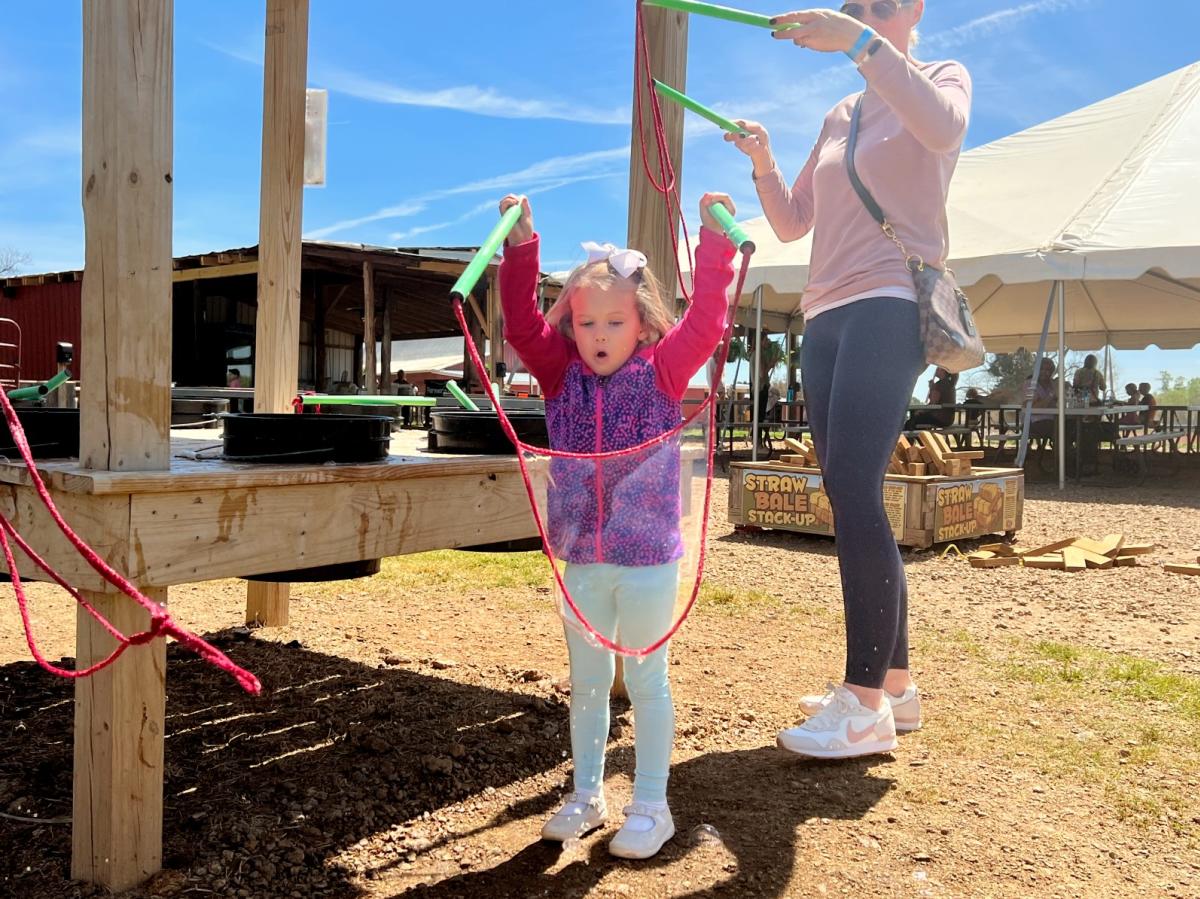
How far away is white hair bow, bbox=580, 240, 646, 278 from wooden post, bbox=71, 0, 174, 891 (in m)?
0.89

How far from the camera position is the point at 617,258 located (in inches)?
81.7

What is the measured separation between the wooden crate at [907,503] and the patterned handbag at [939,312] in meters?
3.66

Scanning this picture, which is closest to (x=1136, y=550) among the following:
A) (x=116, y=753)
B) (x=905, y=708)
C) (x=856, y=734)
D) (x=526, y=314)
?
(x=905, y=708)

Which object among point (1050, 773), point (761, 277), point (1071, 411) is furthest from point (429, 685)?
point (1071, 411)

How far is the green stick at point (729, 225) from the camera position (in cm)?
181

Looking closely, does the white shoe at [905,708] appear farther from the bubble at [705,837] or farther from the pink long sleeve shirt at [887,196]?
the pink long sleeve shirt at [887,196]

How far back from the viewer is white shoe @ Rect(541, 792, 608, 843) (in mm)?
2094

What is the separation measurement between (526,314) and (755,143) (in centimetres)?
103

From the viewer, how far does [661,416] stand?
84.5 inches

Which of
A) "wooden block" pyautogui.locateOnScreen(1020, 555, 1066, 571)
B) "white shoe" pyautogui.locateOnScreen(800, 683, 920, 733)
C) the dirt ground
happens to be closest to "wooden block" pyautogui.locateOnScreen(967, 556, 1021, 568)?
"wooden block" pyautogui.locateOnScreen(1020, 555, 1066, 571)

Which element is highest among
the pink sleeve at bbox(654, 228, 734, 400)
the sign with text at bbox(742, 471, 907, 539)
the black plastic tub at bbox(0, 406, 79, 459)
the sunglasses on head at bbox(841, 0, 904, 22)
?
the sunglasses on head at bbox(841, 0, 904, 22)

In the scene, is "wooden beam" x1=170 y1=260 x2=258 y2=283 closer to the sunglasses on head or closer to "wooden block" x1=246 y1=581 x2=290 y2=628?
"wooden block" x1=246 y1=581 x2=290 y2=628

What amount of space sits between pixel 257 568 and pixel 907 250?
5.91 feet

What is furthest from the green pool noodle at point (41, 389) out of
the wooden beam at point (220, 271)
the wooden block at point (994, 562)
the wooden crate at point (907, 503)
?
the wooden beam at point (220, 271)
